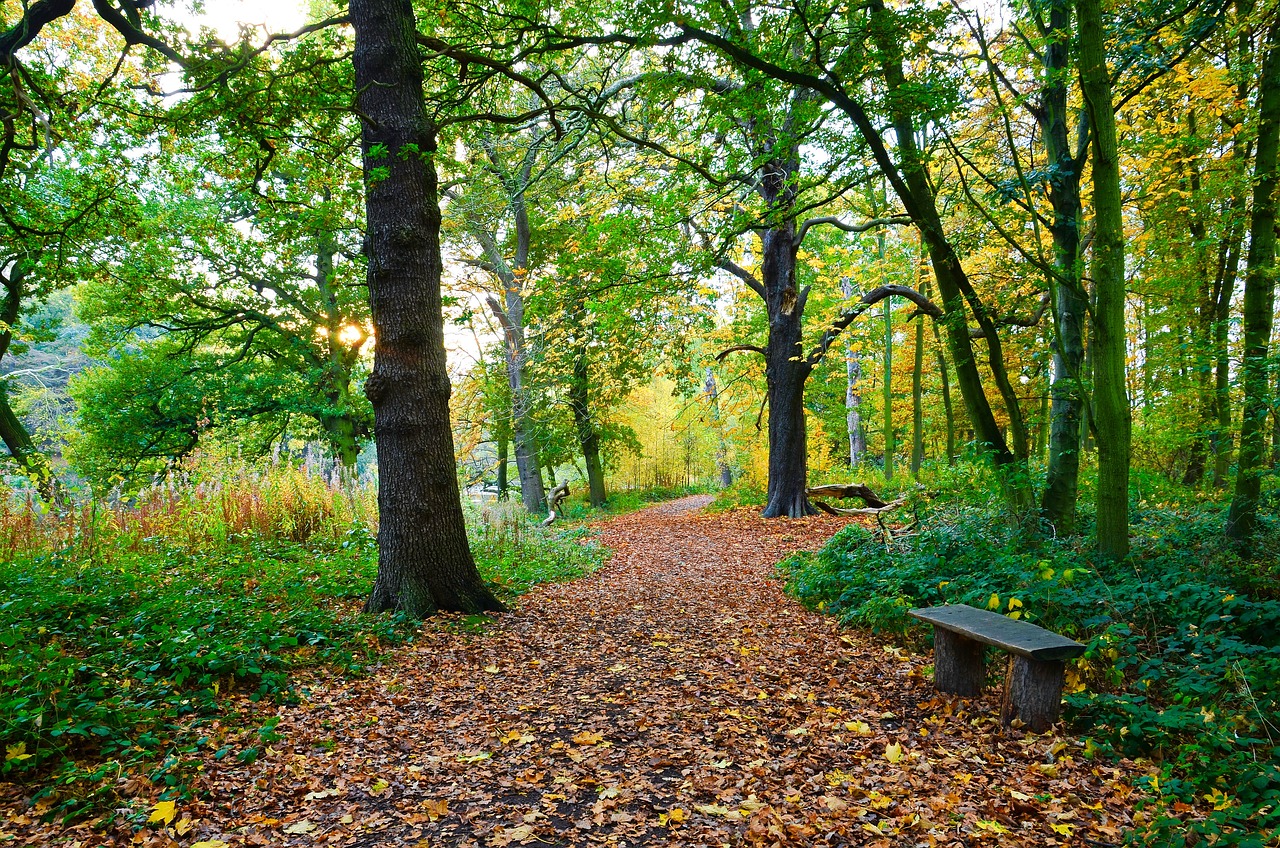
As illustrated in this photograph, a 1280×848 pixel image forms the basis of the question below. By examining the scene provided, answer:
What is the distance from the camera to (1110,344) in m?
4.64

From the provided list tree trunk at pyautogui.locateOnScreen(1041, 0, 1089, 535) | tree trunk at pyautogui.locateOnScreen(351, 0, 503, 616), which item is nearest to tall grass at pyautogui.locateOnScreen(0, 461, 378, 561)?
tree trunk at pyautogui.locateOnScreen(351, 0, 503, 616)

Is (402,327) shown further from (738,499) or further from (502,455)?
(502,455)

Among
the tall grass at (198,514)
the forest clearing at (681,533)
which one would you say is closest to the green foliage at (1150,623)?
the forest clearing at (681,533)

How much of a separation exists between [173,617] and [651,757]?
3.23 m

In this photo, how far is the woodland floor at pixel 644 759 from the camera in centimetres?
239

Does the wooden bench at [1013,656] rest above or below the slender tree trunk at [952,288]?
below

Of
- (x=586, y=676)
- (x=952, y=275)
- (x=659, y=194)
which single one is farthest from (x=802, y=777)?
(x=659, y=194)

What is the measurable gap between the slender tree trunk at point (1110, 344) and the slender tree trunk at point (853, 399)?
13.3 meters

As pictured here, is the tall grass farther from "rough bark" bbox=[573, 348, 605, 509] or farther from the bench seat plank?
"rough bark" bbox=[573, 348, 605, 509]

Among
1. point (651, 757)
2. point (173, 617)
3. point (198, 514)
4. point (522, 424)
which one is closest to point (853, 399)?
point (522, 424)

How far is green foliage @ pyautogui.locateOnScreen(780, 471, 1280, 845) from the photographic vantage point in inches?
96.6

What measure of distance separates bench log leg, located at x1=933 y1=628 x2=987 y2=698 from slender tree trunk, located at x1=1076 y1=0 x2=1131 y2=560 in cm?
192

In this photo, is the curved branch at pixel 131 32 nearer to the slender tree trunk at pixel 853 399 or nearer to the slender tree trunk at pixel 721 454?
the slender tree trunk at pixel 853 399

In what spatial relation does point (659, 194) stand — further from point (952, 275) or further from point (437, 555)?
point (437, 555)
